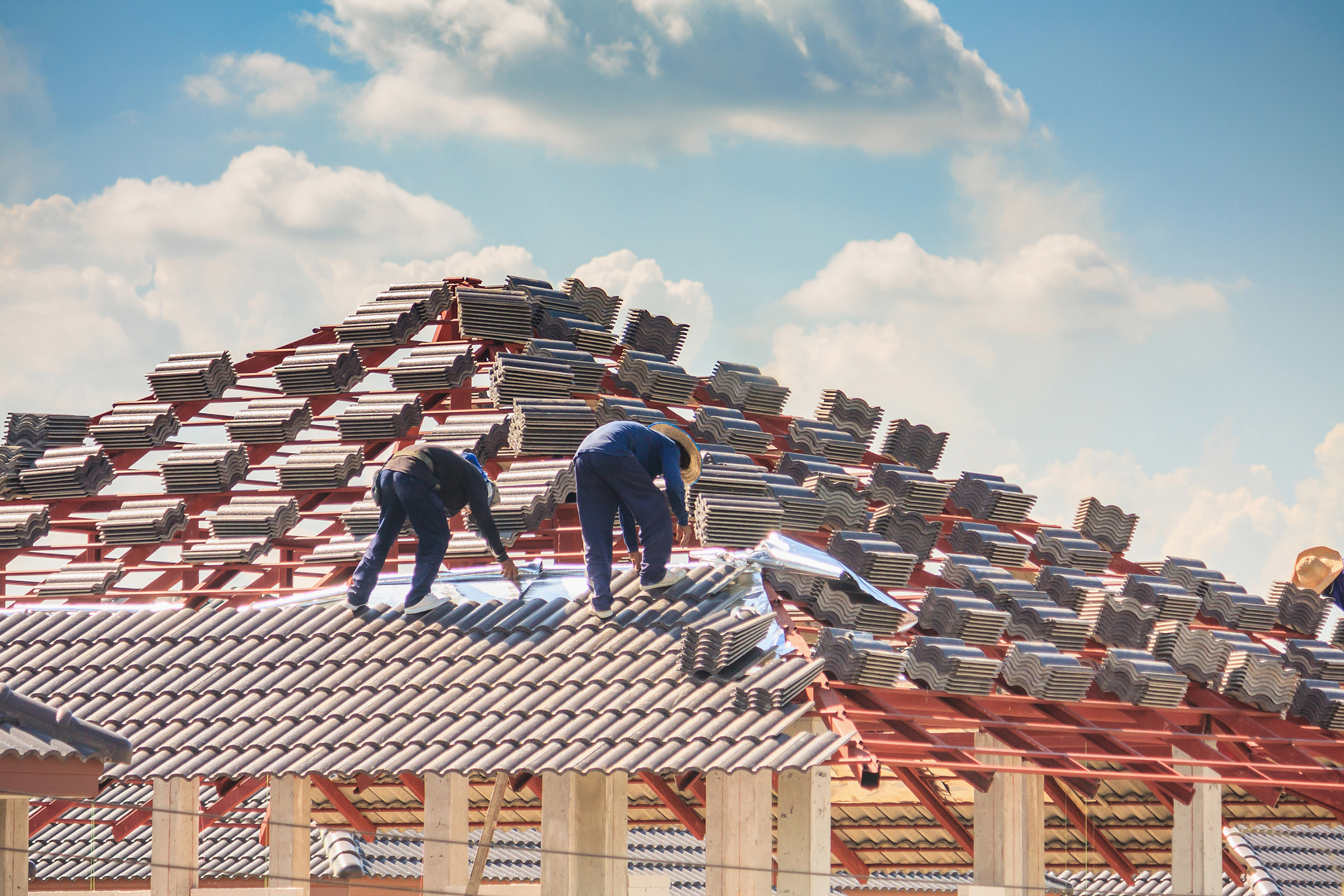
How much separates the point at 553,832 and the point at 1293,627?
41.4ft

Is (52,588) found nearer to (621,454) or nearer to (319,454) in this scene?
(319,454)

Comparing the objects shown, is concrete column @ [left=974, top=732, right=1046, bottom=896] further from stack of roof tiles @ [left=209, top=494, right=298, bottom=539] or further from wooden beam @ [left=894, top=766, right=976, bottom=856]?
stack of roof tiles @ [left=209, top=494, right=298, bottom=539]

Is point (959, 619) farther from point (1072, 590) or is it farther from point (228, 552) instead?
point (228, 552)

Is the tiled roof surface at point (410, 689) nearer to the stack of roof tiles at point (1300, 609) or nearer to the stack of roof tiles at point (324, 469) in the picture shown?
the stack of roof tiles at point (324, 469)

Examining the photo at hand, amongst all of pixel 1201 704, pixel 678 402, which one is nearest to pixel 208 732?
pixel 678 402

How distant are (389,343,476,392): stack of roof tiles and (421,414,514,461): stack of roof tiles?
1317 millimetres

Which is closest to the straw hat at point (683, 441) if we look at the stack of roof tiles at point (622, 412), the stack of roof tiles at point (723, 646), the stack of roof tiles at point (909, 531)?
the stack of roof tiles at point (723, 646)

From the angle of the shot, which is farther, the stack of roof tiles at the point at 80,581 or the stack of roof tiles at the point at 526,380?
the stack of roof tiles at the point at 526,380

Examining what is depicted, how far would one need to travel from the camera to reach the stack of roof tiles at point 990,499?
23188mm

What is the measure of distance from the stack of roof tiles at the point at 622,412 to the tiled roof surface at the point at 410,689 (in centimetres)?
456

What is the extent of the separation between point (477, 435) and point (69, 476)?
6.22 m

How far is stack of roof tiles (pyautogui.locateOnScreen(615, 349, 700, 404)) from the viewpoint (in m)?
22.5

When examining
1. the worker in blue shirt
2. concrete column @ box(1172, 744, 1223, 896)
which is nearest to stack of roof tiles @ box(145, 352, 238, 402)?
the worker in blue shirt

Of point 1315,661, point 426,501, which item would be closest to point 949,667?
point 426,501
